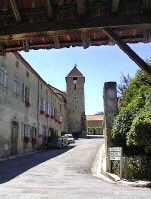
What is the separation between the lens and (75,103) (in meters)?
75.0

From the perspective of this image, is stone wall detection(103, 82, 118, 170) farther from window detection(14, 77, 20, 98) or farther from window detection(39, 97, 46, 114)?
window detection(39, 97, 46, 114)

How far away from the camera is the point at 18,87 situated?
2848 centimetres

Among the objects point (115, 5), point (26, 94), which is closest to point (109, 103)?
point (115, 5)

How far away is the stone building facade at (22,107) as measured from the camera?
2467cm

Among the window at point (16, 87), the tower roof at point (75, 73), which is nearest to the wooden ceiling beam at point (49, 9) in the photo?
the window at point (16, 87)

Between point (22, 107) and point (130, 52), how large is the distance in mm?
25267

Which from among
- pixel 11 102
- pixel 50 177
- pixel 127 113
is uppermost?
pixel 11 102

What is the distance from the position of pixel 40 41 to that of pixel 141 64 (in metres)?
1.79

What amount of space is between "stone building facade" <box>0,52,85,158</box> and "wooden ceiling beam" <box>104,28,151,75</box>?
64.7 ft

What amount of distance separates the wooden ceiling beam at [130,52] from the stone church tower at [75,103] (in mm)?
66061

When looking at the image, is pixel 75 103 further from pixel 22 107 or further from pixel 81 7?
pixel 81 7

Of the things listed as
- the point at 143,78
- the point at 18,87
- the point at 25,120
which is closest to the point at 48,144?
the point at 25,120

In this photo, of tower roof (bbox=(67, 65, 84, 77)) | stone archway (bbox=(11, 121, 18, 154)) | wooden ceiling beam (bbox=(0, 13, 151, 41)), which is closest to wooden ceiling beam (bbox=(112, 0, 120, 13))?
wooden ceiling beam (bbox=(0, 13, 151, 41))

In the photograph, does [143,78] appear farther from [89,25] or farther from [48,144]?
[48,144]
